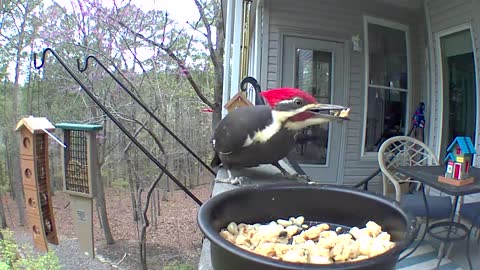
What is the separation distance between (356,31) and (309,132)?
1.18 meters

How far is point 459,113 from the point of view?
3246 mm

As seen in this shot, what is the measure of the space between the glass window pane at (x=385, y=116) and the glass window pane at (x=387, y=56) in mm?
115

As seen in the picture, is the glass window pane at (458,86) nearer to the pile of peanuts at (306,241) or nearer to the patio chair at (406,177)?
the patio chair at (406,177)

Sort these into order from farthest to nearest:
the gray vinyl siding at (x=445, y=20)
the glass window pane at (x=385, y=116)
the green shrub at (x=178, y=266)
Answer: the green shrub at (x=178, y=266), the glass window pane at (x=385, y=116), the gray vinyl siding at (x=445, y=20)

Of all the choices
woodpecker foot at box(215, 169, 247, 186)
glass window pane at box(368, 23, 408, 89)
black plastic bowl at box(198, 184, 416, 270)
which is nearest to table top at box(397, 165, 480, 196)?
woodpecker foot at box(215, 169, 247, 186)

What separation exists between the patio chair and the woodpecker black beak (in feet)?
4.39

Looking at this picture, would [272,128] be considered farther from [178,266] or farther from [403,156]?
[178,266]

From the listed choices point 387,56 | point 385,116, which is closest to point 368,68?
point 387,56

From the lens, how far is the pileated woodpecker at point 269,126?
972 millimetres

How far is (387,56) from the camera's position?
3.73m

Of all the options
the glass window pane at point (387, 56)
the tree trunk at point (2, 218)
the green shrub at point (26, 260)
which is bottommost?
the tree trunk at point (2, 218)

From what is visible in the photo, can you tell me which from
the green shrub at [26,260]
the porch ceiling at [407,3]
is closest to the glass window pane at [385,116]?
the porch ceiling at [407,3]

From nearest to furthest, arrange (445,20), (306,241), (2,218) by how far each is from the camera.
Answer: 1. (306,241)
2. (445,20)
3. (2,218)

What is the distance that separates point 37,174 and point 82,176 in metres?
0.15
